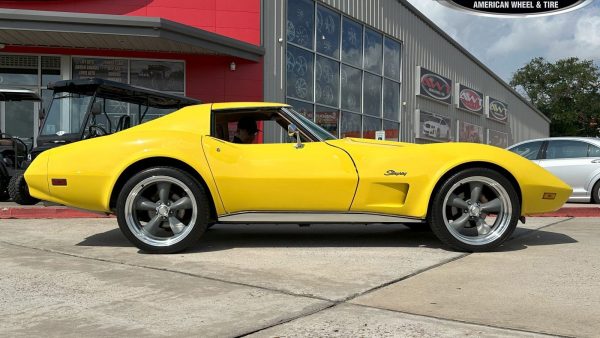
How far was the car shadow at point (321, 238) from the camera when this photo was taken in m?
4.98

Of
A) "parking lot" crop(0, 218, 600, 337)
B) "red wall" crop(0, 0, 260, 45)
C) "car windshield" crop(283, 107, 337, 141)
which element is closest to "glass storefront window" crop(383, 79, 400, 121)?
"red wall" crop(0, 0, 260, 45)

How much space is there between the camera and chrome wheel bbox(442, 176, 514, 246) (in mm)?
4510

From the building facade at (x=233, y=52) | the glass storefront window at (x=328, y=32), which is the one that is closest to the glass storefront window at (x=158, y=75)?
the building facade at (x=233, y=52)

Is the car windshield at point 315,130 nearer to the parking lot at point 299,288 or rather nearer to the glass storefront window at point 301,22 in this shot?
the parking lot at point 299,288

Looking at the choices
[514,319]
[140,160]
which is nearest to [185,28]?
[140,160]

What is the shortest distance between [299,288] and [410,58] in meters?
19.7

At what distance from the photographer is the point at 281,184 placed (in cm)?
445

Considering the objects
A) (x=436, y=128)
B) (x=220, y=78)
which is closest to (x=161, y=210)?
(x=220, y=78)

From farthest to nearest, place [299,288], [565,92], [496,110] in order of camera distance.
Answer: [565,92] < [496,110] < [299,288]

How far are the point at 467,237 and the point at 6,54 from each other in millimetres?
12706

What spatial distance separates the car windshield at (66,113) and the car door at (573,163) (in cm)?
851

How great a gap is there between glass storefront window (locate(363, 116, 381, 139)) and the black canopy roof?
374 inches

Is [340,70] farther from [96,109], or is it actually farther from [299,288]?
[299,288]

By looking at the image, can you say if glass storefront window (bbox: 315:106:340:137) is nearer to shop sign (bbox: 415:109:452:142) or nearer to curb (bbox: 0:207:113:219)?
shop sign (bbox: 415:109:452:142)
